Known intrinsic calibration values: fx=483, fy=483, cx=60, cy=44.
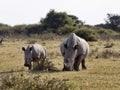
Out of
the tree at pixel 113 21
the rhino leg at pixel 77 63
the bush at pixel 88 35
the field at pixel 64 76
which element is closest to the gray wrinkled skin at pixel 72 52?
the rhino leg at pixel 77 63

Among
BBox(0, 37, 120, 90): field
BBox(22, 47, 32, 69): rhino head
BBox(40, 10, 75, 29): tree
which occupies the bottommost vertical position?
BBox(0, 37, 120, 90): field

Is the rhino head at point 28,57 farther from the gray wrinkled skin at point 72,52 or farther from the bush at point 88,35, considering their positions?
the bush at point 88,35

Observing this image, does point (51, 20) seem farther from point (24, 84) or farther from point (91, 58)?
point (24, 84)

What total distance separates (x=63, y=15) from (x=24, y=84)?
47585 mm

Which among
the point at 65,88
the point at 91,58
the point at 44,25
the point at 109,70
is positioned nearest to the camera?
the point at 65,88

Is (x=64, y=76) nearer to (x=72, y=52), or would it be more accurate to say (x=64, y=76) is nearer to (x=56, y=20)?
(x=72, y=52)

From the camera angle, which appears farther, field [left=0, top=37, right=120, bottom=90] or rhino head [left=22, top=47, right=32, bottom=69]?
rhino head [left=22, top=47, right=32, bottom=69]

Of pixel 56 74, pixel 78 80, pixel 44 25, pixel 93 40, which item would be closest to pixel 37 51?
pixel 56 74

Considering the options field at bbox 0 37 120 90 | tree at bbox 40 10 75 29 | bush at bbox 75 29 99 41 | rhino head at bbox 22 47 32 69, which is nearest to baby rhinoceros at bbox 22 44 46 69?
rhino head at bbox 22 47 32 69

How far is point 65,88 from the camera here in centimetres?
1100

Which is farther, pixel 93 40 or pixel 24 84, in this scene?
pixel 93 40

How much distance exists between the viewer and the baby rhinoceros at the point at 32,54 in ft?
58.7

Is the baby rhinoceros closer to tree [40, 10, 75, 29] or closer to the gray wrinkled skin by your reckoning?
the gray wrinkled skin

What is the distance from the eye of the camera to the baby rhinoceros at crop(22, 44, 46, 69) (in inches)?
704
